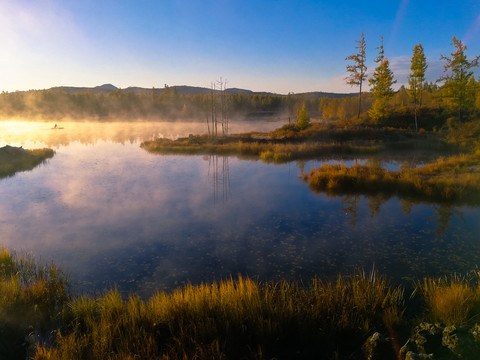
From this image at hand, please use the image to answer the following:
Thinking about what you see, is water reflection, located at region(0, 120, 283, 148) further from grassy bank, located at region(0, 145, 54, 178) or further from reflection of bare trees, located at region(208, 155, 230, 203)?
reflection of bare trees, located at region(208, 155, 230, 203)

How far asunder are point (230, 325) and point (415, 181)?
1401cm

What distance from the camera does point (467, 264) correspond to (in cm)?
852

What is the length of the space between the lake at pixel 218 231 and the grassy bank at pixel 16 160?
2680 millimetres

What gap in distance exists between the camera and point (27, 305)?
668cm

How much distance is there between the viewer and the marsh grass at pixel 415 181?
579 inches

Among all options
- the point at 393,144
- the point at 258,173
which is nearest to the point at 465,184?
the point at 258,173

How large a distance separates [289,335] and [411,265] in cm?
504

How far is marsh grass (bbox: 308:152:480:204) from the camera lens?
14.7 metres

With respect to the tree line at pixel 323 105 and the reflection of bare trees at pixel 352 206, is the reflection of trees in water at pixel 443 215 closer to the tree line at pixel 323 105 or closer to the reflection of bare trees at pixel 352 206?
the reflection of bare trees at pixel 352 206

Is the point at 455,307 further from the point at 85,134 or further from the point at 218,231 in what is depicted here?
the point at 85,134

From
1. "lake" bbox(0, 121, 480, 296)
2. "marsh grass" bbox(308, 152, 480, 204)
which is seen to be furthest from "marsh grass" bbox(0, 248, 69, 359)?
"marsh grass" bbox(308, 152, 480, 204)

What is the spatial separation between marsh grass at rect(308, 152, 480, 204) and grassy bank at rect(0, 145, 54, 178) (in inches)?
799

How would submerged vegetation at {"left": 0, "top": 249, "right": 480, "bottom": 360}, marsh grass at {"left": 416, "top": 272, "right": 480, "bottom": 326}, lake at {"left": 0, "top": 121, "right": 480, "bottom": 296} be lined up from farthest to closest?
lake at {"left": 0, "top": 121, "right": 480, "bottom": 296} → marsh grass at {"left": 416, "top": 272, "right": 480, "bottom": 326} → submerged vegetation at {"left": 0, "top": 249, "right": 480, "bottom": 360}

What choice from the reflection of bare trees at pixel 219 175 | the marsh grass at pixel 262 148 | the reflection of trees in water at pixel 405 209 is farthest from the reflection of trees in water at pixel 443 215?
the marsh grass at pixel 262 148
